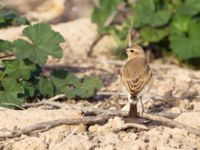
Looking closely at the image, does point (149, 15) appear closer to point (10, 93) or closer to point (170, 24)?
point (170, 24)

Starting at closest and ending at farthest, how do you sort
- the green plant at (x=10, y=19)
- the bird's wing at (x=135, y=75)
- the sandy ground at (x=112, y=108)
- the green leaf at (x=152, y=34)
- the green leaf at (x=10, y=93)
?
the sandy ground at (x=112, y=108)
the bird's wing at (x=135, y=75)
the green leaf at (x=10, y=93)
the green plant at (x=10, y=19)
the green leaf at (x=152, y=34)

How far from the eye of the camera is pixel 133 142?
267 inches

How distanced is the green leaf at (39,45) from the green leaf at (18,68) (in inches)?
8.3

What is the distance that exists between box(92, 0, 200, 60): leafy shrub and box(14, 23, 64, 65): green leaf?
117 inches

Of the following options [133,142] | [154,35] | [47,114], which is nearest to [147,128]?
[133,142]

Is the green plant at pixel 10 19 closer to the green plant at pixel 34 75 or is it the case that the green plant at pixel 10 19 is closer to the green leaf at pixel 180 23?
the green plant at pixel 34 75

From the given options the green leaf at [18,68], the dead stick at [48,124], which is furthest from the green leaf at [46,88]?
the dead stick at [48,124]

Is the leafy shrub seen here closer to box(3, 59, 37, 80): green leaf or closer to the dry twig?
box(3, 59, 37, 80): green leaf

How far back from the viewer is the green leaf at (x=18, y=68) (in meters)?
7.86

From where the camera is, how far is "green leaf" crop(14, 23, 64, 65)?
302 inches

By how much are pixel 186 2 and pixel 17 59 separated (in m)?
3.88

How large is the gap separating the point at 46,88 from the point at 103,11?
3.44 meters

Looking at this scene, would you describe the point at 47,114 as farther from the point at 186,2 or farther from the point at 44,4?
the point at 44,4

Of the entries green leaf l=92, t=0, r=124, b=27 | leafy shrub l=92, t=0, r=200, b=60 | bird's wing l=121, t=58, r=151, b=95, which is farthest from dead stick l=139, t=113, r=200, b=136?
green leaf l=92, t=0, r=124, b=27
